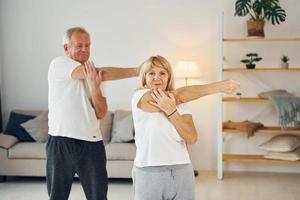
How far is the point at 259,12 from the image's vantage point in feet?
16.0

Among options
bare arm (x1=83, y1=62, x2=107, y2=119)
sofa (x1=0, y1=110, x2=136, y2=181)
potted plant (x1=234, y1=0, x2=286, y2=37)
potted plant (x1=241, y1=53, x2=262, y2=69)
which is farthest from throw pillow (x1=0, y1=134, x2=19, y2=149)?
potted plant (x1=234, y1=0, x2=286, y2=37)

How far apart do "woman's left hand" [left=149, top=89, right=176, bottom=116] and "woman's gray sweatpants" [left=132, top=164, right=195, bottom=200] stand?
0.26 metres

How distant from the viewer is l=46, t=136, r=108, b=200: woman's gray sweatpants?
2590mm

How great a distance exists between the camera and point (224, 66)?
5367 mm

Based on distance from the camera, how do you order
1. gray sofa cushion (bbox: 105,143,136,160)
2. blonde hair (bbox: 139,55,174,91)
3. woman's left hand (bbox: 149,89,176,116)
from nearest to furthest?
woman's left hand (bbox: 149,89,176,116)
blonde hair (bbox: 139,55,174,91)
gray sofa cushion (bbox: 105,143,136,160)

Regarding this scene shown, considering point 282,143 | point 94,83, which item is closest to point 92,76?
point 94,83

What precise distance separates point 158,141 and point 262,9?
339 cm

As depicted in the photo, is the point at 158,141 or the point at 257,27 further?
the point at 257,27

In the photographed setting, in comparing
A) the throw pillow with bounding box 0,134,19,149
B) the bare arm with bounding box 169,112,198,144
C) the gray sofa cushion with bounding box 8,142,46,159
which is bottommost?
the gray sofa cushion with bounding box 8,142,46,159

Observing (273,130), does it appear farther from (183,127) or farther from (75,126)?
(183,127)

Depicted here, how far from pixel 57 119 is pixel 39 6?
3338 mm

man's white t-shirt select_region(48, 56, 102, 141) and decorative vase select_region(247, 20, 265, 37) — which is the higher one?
decorative vase select_region(247, 20, 265, 37)

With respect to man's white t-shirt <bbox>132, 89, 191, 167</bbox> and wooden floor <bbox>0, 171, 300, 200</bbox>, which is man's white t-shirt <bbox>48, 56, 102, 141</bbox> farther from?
wooden floor <bbox>0, 171, 300, 200</bbox>

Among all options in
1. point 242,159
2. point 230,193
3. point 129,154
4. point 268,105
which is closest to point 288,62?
point 268,105
